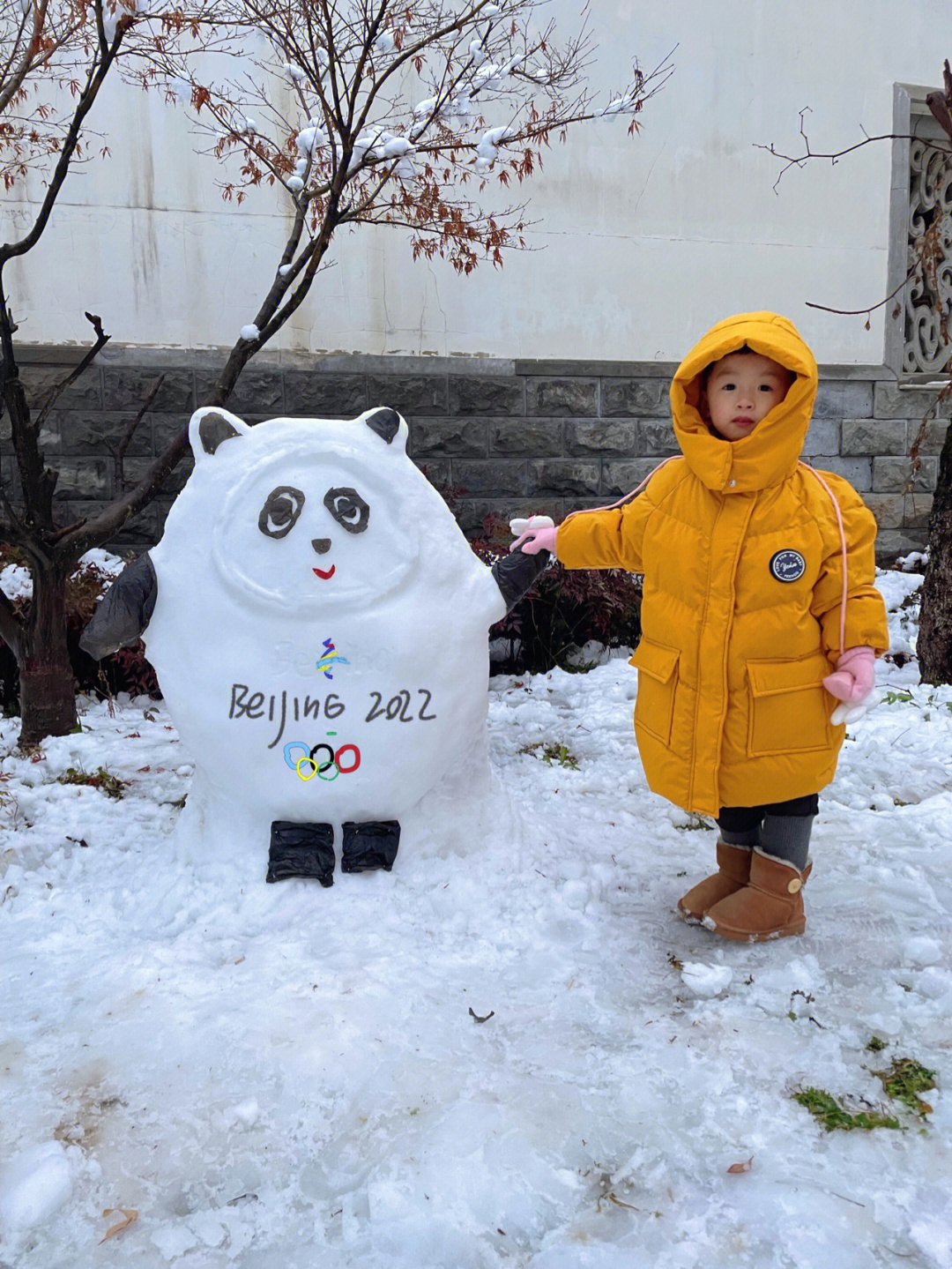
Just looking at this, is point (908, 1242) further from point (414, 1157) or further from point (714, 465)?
point (714, 465)

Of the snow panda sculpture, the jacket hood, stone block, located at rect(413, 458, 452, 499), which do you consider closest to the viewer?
the jacket hood

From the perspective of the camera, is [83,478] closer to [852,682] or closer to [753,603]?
[753,603]

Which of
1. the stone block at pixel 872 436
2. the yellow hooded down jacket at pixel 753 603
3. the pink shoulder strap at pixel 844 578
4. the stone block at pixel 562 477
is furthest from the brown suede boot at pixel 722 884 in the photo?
the stone block at pixel 872 436

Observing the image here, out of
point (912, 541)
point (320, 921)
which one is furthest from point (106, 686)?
point (912, 541)

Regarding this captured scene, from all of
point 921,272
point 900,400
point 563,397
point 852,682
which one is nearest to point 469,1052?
point 852,682

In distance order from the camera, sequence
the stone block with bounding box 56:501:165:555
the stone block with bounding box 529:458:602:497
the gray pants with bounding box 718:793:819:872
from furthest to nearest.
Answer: the stone block with bounding box 529:458:602:497, the stone block with bounding box 56:501:165:555, the gray pants with bounding box 718:793:819:872

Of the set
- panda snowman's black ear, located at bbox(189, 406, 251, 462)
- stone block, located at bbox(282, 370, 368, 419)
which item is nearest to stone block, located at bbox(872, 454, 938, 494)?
stone block, located at bbox(282, 370, 368, 419)

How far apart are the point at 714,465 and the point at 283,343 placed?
4.27 m

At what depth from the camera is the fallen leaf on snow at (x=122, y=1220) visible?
1.63 metres

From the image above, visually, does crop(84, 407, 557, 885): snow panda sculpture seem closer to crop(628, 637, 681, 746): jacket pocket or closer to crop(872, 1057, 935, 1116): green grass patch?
crop(628, 637, 681, 746): jacket pocket

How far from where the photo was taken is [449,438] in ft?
20.8

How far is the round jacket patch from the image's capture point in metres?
2.36

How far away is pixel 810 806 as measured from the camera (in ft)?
8.33

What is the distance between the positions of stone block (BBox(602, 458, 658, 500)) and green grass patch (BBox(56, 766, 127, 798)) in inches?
159
